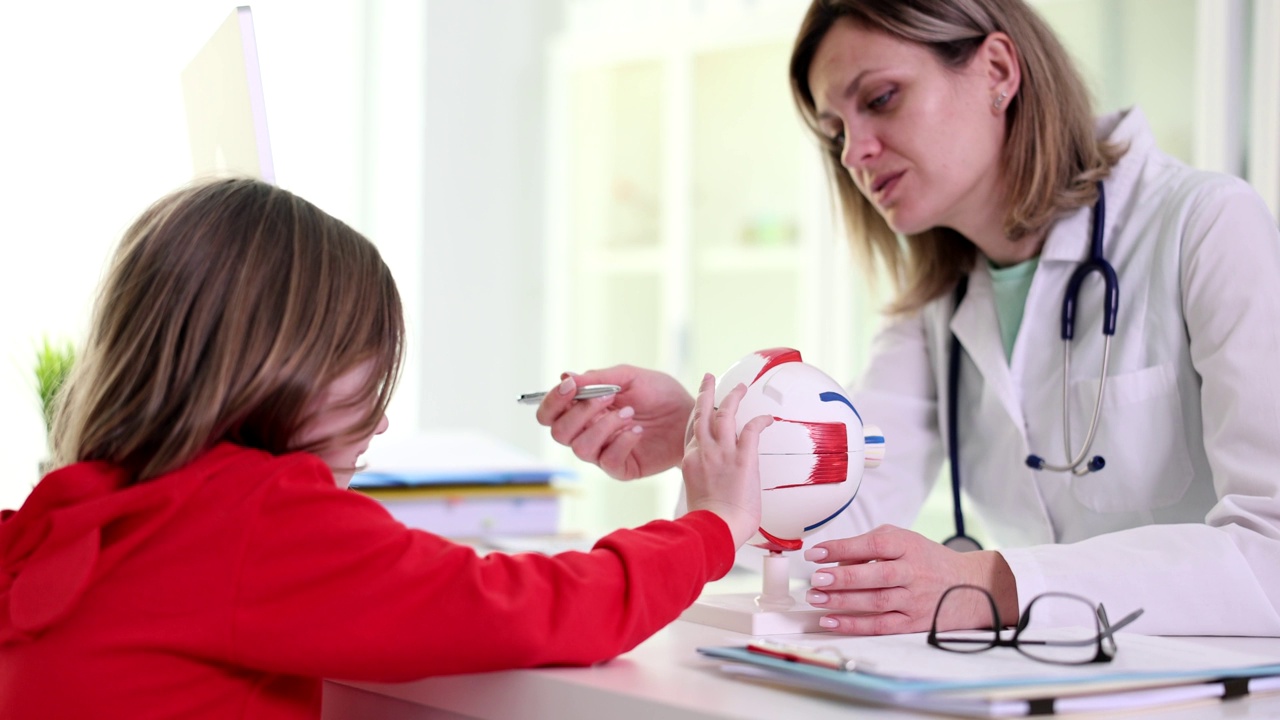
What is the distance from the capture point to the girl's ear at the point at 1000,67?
4.60 feet

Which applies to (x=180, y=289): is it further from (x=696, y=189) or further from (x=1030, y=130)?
(x=696, y=189)

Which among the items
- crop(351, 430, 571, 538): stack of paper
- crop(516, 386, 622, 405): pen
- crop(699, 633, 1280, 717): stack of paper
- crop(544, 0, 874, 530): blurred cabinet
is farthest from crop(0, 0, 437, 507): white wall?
crop(699, 633, 1280, 717): stack of paper

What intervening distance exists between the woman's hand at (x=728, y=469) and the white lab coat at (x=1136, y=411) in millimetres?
243

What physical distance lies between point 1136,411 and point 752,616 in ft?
2.03

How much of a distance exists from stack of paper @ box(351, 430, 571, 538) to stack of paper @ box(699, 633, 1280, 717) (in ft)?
3.22

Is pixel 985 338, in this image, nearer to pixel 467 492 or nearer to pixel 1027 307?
pixel 1027 307

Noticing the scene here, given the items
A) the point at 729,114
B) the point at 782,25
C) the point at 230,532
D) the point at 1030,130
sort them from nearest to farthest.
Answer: the point at 230,532
the point at 1030,130
the point at 782,25
the point at 729,114

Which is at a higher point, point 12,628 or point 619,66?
point 619,66

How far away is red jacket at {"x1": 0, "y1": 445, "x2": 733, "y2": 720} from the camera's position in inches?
28.6

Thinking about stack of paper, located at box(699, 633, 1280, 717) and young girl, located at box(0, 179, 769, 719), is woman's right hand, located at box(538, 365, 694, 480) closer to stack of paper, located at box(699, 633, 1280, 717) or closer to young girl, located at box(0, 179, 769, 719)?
young girl, located at box(0, 179, 769, 719)

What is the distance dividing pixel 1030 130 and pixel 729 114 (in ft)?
5.79

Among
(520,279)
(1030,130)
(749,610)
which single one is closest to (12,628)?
(749,610)

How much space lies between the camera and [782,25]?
9.59 feet

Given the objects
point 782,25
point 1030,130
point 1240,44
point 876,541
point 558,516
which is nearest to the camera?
point 876,541
